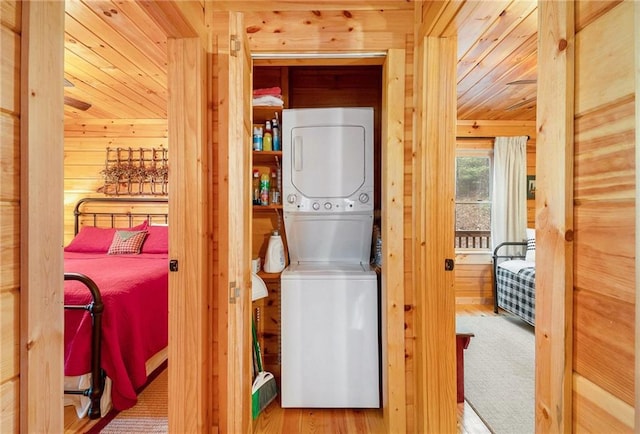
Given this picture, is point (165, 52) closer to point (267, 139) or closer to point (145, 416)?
point (267, 139)

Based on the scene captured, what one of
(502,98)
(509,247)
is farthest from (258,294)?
(509,247)

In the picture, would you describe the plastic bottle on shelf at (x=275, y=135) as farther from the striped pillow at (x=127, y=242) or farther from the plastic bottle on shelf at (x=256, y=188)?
the striped pillow at (x=127, y=242)

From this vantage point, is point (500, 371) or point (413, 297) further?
point (500, 371)

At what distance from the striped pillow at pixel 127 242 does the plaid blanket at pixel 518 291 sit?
418cm

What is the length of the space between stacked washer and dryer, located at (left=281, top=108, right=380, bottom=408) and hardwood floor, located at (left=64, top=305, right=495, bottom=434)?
9 centimetres

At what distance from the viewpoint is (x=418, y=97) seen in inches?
64.1

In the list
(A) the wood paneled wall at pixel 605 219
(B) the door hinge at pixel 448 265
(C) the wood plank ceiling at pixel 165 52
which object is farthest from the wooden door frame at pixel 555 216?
(B) the door hinge at pixel 448 265

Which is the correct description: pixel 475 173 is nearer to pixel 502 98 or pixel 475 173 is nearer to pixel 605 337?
pixel 502 98

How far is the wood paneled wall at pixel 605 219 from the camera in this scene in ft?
1.91

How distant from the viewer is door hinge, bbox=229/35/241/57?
1.28 meters

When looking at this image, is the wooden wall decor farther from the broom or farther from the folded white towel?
the broom

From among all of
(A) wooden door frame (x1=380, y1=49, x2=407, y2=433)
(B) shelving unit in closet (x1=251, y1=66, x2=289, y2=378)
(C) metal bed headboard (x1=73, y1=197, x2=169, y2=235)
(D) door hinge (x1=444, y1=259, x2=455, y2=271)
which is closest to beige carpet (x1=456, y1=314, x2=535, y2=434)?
(A) wooden door frame (x1=380, y1=49, x2=407, y2=433)

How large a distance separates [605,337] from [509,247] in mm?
4142

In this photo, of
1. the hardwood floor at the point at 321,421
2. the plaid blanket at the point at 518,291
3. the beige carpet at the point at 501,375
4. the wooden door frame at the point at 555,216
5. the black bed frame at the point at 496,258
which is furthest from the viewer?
the black bed frame at the point at 496,258
